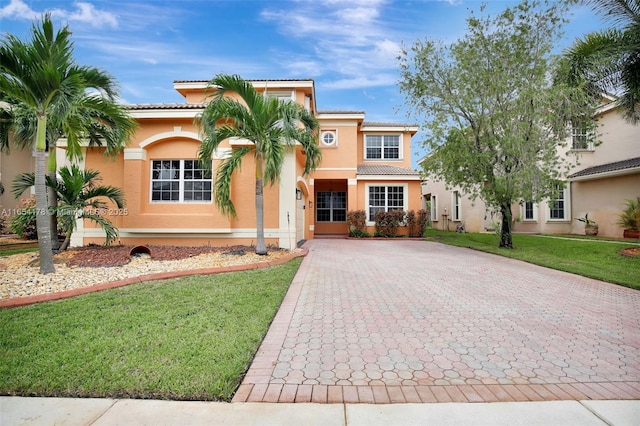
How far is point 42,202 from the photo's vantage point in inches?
276

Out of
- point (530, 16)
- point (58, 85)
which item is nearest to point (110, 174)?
point (58, 85)

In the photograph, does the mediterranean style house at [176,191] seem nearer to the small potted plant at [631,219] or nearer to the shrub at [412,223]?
the shrub at [412,223]

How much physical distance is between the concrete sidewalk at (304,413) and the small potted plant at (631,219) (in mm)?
17520

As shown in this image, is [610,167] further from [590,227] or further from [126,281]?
[126,281]

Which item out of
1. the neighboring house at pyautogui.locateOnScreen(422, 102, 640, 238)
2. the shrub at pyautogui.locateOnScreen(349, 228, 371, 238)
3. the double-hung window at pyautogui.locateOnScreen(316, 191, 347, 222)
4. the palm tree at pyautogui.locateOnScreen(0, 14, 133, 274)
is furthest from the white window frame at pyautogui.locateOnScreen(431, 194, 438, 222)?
the palm tree at pyautogui.locateOnScreen(0, 14, 133, 274)

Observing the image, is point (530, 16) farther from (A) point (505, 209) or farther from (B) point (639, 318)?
(B) point (639, 318)

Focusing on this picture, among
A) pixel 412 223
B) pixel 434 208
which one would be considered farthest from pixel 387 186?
pixel 434 208

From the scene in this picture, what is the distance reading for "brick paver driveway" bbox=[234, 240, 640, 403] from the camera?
299 centimetres

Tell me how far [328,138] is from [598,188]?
15336 millimetres

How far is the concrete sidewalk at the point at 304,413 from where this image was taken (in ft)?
8.20

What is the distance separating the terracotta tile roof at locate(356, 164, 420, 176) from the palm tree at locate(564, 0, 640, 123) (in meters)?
8.95

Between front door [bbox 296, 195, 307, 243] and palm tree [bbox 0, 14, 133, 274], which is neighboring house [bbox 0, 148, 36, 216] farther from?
front door [bbox 296, 195, 307, 243]

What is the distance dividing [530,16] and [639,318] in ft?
38.3

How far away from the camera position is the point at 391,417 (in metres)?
2.56
